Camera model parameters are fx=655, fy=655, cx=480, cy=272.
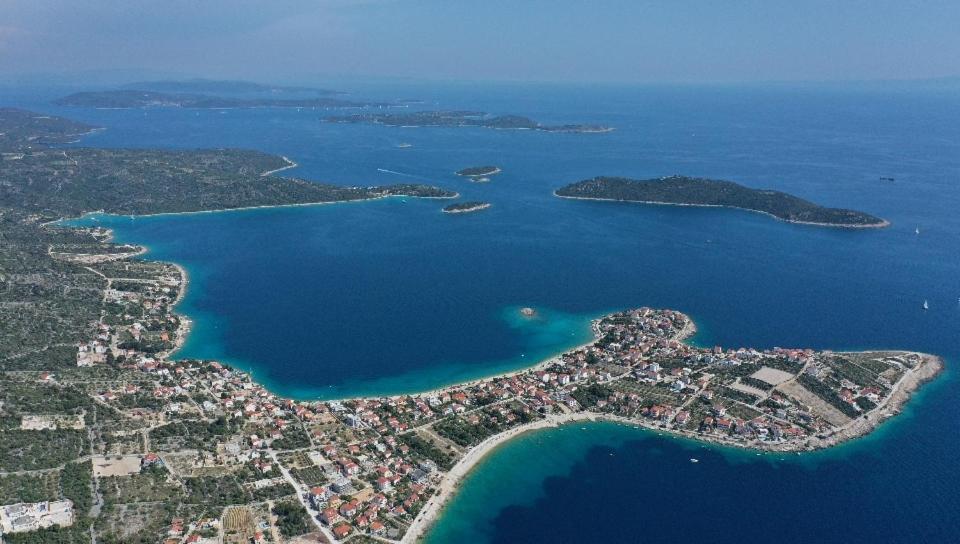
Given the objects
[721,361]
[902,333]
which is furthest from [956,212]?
[721,361]

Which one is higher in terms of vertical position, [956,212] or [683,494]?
[956,212]

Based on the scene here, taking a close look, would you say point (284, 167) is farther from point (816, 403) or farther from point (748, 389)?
point (816, 403)

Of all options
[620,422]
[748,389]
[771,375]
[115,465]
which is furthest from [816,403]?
[115,465]

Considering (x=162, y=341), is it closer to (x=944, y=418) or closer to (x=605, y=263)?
(x=605, y=263)

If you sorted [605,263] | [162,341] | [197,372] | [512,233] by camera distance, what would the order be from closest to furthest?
1. [197,372]
2. [162,341]
3. [605,263]
4. [512,233]

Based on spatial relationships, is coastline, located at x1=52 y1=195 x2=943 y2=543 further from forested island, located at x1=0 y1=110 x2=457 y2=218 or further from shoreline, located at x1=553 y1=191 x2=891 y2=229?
forested island, located at x1=0 y1=110 x2=457 y2=218

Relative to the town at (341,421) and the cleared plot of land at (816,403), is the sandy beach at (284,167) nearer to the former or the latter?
the town at (341,421)
